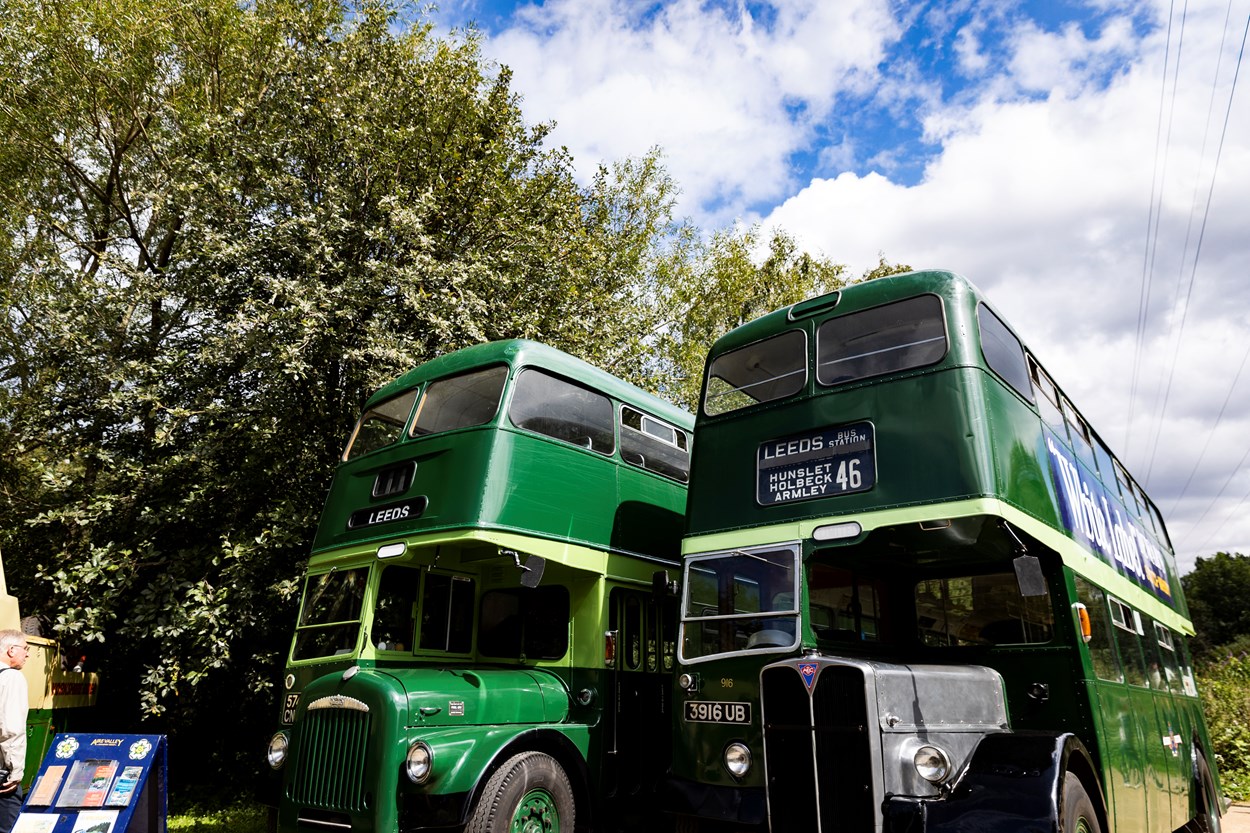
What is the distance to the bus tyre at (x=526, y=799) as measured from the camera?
565 centimetres

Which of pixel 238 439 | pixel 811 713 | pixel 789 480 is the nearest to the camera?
pixel 811 713

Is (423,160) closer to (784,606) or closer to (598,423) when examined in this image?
(598,423)

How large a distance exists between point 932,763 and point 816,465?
80.8 inches

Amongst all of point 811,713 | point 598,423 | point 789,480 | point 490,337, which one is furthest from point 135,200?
point 811,713

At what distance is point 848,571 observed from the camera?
20.4ft

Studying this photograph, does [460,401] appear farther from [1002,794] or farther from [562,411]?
[1002,794]

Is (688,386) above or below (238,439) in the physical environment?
above

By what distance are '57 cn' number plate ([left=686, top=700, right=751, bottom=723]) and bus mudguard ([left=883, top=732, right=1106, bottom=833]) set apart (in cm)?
113

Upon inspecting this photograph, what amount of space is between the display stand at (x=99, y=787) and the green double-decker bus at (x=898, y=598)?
13.5 feet

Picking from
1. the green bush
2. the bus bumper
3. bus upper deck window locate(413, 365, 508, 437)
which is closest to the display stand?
bus upper deck window locate(413, 365, 508, 437)

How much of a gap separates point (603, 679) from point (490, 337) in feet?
19.1

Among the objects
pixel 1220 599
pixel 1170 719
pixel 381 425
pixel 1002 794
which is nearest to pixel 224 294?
pixel 381 425

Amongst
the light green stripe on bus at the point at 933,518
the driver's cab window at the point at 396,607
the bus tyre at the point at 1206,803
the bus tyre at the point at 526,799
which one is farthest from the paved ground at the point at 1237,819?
the driver's cab window at the point at 396,607

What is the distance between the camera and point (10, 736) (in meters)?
5.50
